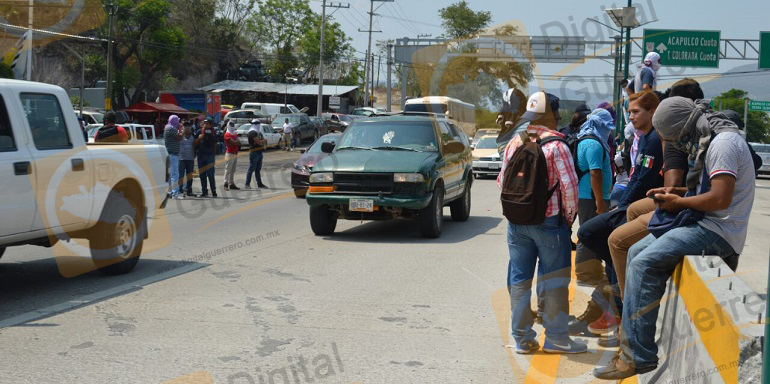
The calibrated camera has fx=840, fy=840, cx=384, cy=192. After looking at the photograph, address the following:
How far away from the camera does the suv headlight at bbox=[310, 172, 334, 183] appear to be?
1252cm

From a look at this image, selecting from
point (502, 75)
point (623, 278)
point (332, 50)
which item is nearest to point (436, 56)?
point (502, 75)

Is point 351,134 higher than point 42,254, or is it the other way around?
point 351,134

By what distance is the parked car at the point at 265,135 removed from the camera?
138ft

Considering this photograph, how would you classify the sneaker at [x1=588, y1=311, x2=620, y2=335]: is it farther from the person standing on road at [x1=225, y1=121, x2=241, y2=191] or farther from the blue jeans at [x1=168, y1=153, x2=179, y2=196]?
the person standing on road at [x1=225, y1=121, x2=241, y2=191]

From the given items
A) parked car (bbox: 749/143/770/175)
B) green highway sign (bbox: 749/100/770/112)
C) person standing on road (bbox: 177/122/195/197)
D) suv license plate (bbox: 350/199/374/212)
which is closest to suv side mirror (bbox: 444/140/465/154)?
suv license plate (bbox: 350/199/374/212)

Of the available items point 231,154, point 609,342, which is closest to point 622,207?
point 609,342

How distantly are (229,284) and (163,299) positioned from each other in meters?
0.98

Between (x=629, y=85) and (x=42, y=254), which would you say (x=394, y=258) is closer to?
(x=629, y=85)

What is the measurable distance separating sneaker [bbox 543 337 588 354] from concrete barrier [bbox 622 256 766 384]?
103cm

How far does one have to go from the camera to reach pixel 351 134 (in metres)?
14.0

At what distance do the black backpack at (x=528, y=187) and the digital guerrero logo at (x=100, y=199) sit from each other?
4.53 metres

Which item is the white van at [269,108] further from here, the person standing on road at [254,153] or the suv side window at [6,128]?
the suv side window at [6,128]

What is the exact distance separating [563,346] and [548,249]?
28.6 inches

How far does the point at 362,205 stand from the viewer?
483 inches
